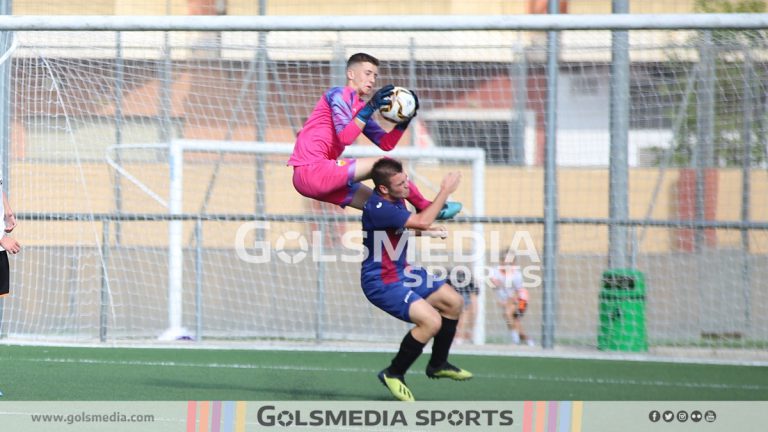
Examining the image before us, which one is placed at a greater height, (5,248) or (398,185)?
(398,185)

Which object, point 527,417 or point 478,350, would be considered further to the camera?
point 478,350

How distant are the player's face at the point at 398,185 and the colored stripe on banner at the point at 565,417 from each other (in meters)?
1.65

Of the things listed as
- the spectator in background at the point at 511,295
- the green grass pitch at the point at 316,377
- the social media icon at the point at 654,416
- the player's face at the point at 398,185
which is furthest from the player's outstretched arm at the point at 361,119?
the spectator in background at the point at 511,295

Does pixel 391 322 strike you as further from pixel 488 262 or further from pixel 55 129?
pixel 55 129

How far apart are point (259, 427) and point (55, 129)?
6342 mm

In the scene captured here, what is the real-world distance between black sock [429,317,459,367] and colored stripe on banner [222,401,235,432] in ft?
4.97

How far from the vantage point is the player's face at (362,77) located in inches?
311

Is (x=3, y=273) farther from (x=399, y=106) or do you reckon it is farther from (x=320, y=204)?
(x=320, y=204)

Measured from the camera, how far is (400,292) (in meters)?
7.57

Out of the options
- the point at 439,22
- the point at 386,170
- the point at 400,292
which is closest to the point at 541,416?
the point at 400,292

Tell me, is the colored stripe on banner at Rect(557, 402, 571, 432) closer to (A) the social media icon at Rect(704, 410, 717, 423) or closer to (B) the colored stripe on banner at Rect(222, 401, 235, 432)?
(A) the social media icon at Rect(704, 410, 717, 423)

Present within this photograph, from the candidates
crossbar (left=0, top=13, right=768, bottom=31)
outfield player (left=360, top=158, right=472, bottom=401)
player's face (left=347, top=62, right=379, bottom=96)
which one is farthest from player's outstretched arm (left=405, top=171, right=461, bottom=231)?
crossbar (left=0, top=13, right=768, bottom=31)

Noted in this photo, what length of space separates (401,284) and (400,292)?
0.08 m

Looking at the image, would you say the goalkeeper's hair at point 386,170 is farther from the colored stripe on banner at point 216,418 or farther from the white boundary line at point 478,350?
the white boundary line at point 478,350
